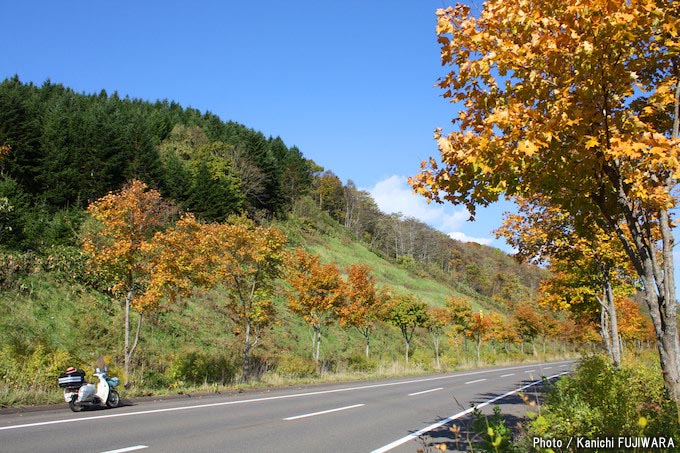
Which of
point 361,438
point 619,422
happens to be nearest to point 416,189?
point 619,422

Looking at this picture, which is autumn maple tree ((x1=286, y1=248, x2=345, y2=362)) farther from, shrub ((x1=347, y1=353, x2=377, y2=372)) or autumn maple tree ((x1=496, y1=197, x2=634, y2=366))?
autumn maple tree ((x1=496, y1=197, x2=634, y2=366))

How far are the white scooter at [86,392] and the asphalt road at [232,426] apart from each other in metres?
0.21

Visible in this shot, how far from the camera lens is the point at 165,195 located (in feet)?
148

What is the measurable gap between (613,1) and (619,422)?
4.26m

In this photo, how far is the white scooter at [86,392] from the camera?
10.2 meters

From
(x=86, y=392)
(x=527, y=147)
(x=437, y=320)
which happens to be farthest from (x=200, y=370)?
(x=437, y=320)

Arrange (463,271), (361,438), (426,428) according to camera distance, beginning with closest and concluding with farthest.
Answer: (361,438) → (426,428) → (463,271)

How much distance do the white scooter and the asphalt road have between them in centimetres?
21

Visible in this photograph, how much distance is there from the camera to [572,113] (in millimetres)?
4879

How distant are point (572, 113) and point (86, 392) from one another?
10906 mm

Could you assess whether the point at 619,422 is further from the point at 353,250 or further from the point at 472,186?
the point at 353,250

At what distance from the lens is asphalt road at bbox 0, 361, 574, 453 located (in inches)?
275

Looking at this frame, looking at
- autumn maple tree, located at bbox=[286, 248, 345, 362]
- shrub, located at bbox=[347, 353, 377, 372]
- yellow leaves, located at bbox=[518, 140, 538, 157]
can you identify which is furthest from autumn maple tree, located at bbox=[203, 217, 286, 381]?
yellow leaves, located at bbox=[518, 140, 538, 157]

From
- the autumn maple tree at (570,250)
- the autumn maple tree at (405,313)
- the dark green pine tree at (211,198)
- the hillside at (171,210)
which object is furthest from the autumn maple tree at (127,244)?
the dark green pine tree at (211,198)
